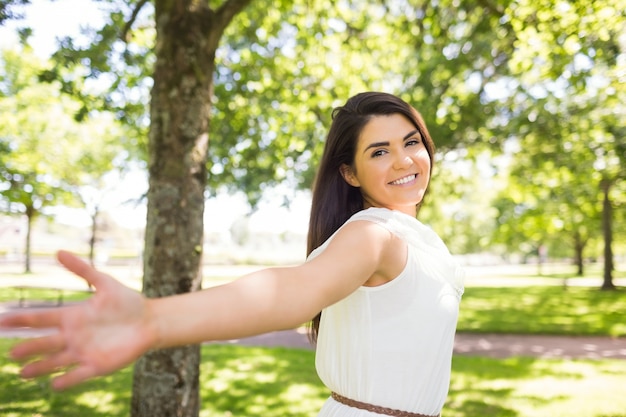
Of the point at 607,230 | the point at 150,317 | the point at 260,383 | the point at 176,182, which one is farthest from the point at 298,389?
the point at 607,230

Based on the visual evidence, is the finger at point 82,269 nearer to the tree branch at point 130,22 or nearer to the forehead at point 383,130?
the forehead at point 383,130

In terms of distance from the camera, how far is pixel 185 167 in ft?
13.5

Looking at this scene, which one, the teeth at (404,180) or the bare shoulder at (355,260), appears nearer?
the bare shoulder at (355,260)

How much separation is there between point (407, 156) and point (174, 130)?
2715mm

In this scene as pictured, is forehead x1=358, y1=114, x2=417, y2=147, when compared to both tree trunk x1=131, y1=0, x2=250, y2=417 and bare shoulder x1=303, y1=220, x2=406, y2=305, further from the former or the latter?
tree trunk x1=131, y1=0, x2=250, y2=417

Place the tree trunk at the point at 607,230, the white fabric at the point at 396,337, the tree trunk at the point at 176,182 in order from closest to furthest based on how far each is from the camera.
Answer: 1. the white fabric at the point at 396,337
2. the tree trunk at the point at 176,182
3. the tree trunk at the point at 607,230

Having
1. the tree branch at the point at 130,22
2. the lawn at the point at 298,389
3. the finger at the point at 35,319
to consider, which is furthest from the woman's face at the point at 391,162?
the lawn at the point at 298,389

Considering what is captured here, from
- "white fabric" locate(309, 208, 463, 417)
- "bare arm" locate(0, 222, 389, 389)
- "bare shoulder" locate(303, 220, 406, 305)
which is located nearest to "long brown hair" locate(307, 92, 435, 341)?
"white fabric" locate(309, 208, 463, 417)

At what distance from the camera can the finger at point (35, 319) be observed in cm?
93

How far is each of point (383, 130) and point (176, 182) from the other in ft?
8.48

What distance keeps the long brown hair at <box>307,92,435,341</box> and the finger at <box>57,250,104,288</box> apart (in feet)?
3.47

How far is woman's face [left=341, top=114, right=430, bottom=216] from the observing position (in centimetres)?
186

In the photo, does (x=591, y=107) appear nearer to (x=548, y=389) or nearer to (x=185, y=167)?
(x=548, y=389)

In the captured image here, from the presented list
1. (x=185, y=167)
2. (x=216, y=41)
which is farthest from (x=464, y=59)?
(x=185, y=167)
